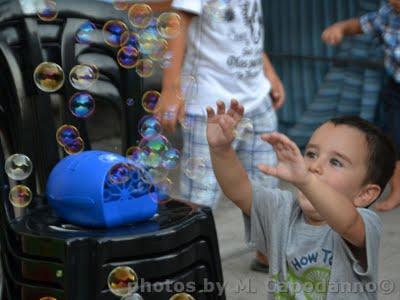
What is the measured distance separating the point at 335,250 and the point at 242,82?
1189mm

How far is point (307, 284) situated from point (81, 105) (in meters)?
0.98

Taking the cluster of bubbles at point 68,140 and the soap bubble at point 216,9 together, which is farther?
the soap bubble at point 216,9

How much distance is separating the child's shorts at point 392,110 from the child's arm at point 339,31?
322 millimetres

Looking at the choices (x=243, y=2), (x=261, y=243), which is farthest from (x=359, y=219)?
(x=243, y=2)

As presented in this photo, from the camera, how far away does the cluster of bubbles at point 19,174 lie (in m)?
2.64

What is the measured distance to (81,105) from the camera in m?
2.84

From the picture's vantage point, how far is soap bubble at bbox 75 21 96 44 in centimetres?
292

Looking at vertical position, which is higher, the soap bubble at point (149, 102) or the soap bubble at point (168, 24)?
the soap bubble at point (168, 24)

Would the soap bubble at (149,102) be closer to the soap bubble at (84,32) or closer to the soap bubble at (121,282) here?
the soap bubble at (84,32)

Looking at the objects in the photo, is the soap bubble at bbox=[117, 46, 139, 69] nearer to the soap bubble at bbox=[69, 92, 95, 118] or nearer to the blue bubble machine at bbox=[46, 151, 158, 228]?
the soap bubble at bbox=[69, 92, 95, 118]

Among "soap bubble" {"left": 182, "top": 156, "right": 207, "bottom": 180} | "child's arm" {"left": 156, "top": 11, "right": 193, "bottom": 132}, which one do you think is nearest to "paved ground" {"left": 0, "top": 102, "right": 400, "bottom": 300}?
"soap bubble" {"left": 182, "top": 156, "right": 207, "bottom": 180}

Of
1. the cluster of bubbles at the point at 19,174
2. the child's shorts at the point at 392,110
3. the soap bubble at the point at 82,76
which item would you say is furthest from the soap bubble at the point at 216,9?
the child's shorts at the point at 392,110

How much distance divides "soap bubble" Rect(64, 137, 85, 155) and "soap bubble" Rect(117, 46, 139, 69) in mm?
294

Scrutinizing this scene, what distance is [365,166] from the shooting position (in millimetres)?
2316
